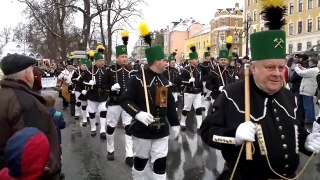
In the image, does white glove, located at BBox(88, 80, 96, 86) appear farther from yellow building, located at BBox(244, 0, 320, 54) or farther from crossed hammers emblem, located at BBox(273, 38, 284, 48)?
yellow building, located at BBox(244, 0, 320, 54)

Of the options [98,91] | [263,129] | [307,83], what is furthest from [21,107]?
[307,83]

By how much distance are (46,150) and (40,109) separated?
1096 mm

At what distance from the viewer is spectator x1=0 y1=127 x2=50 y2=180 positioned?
2166mm

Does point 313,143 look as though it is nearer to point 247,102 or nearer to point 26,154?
point 247,102

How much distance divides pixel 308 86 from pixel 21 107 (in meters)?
9.60

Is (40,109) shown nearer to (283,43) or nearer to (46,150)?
(46,150)

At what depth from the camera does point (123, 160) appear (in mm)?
7898

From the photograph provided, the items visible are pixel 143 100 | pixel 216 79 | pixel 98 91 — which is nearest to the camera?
pixel 143 100

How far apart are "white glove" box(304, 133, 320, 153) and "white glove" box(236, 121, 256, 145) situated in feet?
1.70

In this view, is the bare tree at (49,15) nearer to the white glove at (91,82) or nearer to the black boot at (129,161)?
the white glove at (91,82)

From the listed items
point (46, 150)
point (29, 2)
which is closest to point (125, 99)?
point (46, 150)

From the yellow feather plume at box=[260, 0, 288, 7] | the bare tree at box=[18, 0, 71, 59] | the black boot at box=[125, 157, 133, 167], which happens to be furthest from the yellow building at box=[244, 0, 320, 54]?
the yellow feather plume at box=[260, 0, 288, 7]

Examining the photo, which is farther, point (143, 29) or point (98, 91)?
point (98, 91)

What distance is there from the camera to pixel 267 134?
10.00 ft
